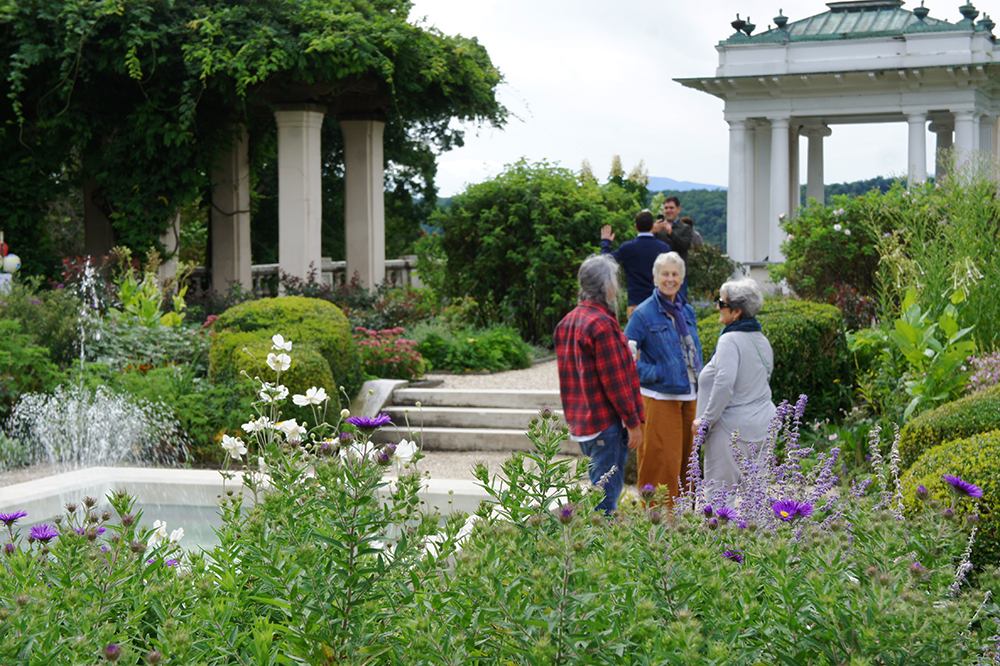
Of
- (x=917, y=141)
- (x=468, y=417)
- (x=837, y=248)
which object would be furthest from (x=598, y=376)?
(x=917, y=141)

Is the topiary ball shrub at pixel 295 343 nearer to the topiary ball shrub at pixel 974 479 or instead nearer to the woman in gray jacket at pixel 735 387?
the woman in gray jacket at pixel 735 387

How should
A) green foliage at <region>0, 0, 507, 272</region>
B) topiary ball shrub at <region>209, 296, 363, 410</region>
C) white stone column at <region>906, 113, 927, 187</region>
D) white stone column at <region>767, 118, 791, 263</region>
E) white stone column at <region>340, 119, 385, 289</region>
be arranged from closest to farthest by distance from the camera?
topiary ball shrub at <region>209, 296, 363, 410</region> → green foliage at <region>0, 0, 507, 272</region> → white stone column at <region>340, 119, 385, 289</region> → white stone column at <region>906, 113, 927, 187</region> → white stone column at <region>767, 118, 791, 263</region>

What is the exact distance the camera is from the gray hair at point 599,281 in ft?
14.7

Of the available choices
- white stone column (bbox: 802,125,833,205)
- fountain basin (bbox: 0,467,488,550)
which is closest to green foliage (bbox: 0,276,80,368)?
fountain basin (bbox: 0,467,488,550)

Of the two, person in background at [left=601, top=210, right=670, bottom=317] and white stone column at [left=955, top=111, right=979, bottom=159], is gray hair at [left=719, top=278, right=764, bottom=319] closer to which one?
person in background at [left=601, top=210, right=670, bottom=317]

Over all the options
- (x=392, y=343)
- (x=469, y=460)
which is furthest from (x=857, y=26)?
(x=469, y=460)

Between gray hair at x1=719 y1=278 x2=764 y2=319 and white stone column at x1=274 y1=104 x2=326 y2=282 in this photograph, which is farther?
white stone column at x1=274 y1=104 x2=326 y2=282

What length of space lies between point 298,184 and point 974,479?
10.1 metres

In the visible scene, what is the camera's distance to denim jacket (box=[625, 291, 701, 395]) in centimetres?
487

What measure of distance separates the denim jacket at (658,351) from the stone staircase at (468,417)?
3045mm

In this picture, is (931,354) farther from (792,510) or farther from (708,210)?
(708,210)

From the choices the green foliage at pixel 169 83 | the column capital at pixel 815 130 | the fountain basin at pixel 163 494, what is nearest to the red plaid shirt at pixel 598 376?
the fountain basin at pixel 163 494

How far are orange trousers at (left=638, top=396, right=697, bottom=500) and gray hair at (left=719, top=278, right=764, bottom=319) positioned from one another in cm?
67

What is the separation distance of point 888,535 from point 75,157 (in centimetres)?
1373
